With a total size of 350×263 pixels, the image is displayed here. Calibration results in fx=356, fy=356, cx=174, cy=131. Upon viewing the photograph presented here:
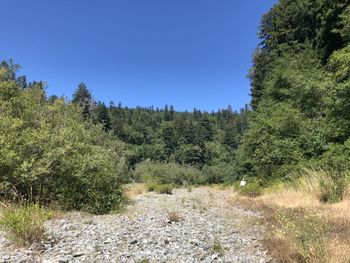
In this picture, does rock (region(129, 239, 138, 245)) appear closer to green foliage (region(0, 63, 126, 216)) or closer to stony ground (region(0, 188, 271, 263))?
stony ground (region(0, 188, 271, 263))

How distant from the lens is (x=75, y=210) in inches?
447

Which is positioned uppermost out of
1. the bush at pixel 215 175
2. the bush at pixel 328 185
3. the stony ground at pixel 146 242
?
the bush at pixel 215 175

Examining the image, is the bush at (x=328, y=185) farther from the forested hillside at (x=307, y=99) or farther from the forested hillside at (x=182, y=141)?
the forested hillside at (x=182, y=141)

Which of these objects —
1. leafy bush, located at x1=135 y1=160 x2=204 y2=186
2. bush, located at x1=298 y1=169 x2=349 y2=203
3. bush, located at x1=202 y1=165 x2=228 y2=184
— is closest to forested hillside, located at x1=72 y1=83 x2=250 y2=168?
bush, located at x1=202 y1=165 x2=228 y2=184

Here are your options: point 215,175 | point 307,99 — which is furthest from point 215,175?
point 307,99

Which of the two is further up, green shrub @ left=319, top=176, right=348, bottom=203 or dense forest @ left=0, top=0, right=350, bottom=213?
dense forest @ left=0, top=0, right=350, bottom=213

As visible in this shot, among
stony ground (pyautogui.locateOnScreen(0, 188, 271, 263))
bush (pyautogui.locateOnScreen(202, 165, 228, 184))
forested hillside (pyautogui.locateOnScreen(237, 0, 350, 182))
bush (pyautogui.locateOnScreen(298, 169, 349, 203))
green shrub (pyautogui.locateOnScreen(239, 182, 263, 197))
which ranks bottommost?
stony ground (pyautogui.locateOnScreen(0, 188, 271, 263))

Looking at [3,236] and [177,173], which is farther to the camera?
[177,173]

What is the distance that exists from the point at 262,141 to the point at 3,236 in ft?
56.5

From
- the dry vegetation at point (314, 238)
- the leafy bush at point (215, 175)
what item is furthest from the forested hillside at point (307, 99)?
the leafy bush at point (215, 175)

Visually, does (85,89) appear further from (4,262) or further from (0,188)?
(4,262)

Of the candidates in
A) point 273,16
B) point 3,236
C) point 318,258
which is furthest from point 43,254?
point 273,16

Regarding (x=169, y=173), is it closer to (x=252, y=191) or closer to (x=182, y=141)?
(x=252, y=191)

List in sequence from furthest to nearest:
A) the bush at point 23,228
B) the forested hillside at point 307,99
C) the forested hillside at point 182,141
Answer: the forested hillside at point 182,141 < the forested hillside at point 307,99 < the bush at point 23,228
